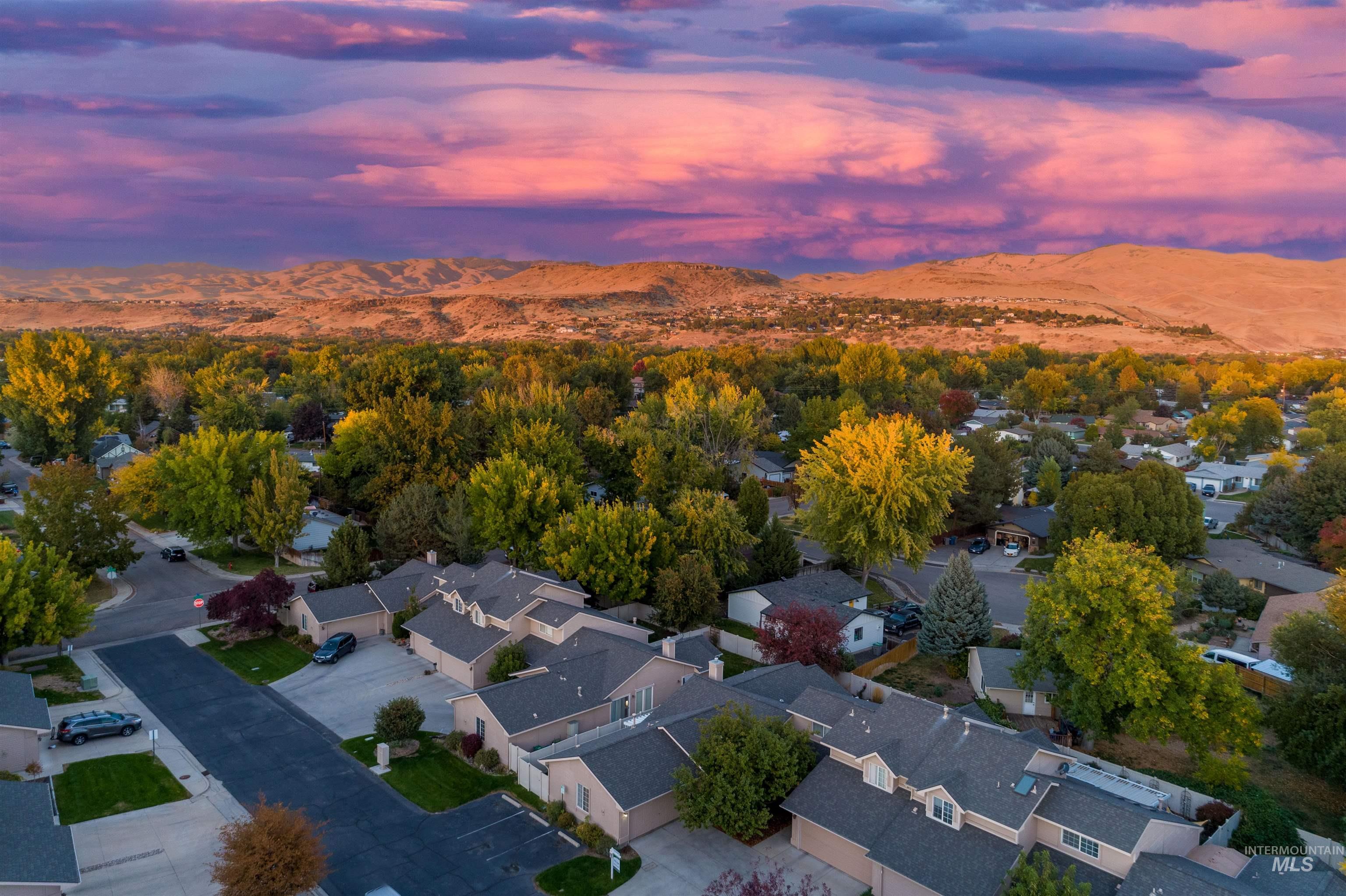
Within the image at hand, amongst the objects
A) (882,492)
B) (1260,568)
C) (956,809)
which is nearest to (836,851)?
(956,809)

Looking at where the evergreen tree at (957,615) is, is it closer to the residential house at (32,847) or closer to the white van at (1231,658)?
the white van at (1231,658)

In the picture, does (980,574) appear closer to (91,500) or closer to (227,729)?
(227,729)

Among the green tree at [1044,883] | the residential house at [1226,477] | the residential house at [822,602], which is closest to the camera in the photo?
the green tree at [1044,883]

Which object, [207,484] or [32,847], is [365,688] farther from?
[207,484]

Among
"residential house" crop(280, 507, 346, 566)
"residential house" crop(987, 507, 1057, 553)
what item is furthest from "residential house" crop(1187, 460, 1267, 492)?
"residential house" crop(280, 507, 346, 566)

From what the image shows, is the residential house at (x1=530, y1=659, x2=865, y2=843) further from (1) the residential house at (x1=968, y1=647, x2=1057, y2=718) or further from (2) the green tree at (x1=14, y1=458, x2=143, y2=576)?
(2) the green tree at (x1=14, y1=458, x2=143, y2=576)

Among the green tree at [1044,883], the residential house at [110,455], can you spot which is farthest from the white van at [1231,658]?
the residential house at [110,455]
